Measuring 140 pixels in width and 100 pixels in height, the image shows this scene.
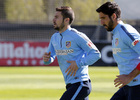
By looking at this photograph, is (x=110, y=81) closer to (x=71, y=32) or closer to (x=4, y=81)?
(x=4, y=81)

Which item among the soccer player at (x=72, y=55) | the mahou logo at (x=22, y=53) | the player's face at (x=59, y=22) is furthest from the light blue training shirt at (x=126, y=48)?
the mahou logo at (x=22, y=53)

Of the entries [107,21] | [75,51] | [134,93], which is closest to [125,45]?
[107,21]

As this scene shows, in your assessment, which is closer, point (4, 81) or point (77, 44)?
point (77, 44)

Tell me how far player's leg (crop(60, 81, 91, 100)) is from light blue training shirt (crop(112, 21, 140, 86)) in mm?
778

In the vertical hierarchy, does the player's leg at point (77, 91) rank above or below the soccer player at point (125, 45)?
below

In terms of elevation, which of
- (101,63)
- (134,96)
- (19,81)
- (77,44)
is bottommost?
(101,63)

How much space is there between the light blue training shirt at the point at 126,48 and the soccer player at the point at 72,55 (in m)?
0.53

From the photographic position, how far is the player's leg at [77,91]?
5.92 meters

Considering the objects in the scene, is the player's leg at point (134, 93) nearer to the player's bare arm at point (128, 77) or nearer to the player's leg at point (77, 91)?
the player's bare arm at point (128, 77)

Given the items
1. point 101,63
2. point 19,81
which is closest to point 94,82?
point 19,81

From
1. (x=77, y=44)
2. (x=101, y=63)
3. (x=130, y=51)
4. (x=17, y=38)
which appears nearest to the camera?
(x=130, y=51)

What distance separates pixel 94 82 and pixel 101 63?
7880 mm

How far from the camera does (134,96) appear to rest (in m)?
5.39

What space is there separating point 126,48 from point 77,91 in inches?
43.2
